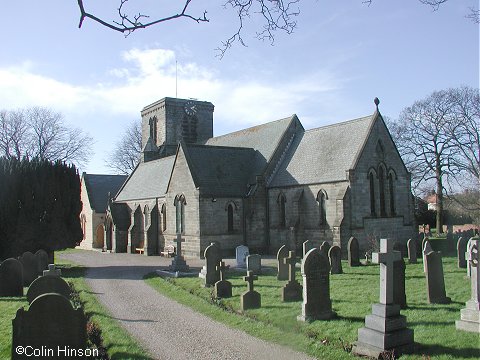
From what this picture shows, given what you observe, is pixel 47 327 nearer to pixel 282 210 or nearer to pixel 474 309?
pixel 474 309

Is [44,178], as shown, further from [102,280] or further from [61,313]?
[61,313]

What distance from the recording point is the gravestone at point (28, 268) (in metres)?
19.8

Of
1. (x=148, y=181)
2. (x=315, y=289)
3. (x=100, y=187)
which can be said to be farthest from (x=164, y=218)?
(x=315, y=289)

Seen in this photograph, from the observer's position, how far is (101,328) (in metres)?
11.3

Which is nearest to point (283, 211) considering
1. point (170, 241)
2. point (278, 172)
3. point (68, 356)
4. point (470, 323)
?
point (278, 172)

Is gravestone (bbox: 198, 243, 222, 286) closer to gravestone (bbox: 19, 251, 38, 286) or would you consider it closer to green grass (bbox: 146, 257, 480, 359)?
green grass (bbox: 146, 257, 480, 359)

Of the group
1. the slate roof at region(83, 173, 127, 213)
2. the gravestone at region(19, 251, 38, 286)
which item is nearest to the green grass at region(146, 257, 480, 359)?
the gravestone at region(19, 251, 38, 286)

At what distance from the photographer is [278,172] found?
30.5 meters

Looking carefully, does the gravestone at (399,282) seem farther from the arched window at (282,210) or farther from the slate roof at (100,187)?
the slate roof at (100,187)

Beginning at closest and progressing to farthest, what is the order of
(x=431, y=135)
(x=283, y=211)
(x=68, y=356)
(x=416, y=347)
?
(x=68, y=356) < (x=416, y=347) < (x=283, y=211) < (x=431, y=135)

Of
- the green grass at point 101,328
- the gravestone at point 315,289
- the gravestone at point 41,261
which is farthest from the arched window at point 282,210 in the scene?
the gravestone at point 315,289

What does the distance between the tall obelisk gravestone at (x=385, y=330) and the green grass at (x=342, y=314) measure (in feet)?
0.88

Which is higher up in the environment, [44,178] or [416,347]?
[44,178]

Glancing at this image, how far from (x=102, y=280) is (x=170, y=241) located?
38.5 ft
